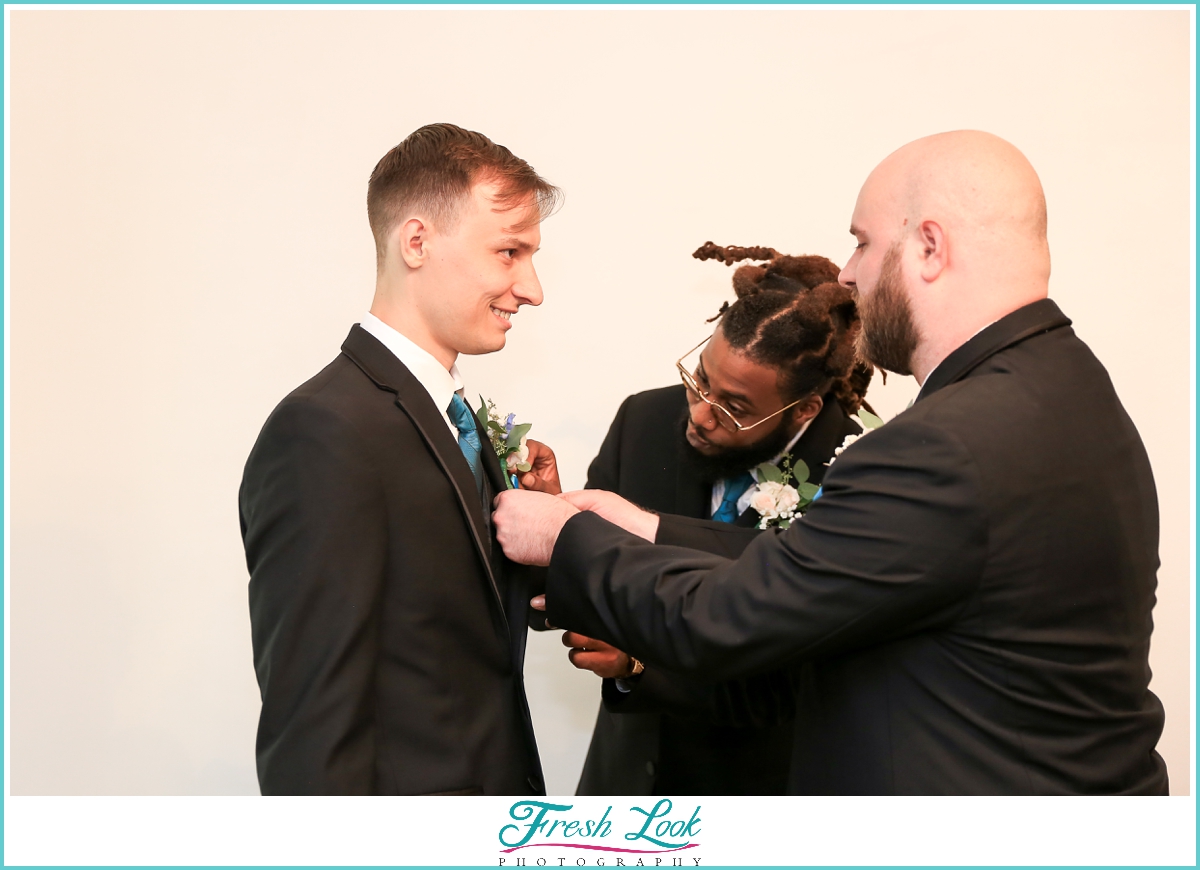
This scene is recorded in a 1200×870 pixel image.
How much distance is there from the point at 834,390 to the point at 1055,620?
5.38 ft

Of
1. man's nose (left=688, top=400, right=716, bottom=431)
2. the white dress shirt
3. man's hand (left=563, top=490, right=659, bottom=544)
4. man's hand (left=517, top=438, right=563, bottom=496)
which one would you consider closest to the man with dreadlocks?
man's nose (left=688, top=400, right=716, bottom=431)

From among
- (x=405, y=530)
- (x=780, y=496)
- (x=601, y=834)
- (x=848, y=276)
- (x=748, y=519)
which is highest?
(x=848, y=276)

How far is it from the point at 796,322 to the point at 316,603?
1960mm

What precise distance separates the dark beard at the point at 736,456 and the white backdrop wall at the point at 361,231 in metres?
0.87

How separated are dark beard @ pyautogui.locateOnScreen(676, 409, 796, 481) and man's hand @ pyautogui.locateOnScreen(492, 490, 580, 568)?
1.07 meters

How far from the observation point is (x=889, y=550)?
1.86 m

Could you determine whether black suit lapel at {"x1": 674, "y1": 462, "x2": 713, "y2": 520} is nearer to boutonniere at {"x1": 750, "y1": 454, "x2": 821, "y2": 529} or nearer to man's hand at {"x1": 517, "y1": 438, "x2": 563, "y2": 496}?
boutonniere at {"x1": 750, "y1": 454, "x2": 821, "y2": 529}

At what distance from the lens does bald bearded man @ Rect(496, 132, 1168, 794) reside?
6.09 ft

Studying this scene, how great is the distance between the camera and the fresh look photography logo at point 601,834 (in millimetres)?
2123

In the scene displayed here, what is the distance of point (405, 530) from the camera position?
195cm

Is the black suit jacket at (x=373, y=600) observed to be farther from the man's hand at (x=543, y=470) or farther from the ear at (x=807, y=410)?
the ear at (x=807, y=410)

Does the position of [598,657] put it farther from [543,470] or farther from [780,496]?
[780,496]

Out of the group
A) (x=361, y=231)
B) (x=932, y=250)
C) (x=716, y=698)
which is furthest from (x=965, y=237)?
(x=361, y=231)

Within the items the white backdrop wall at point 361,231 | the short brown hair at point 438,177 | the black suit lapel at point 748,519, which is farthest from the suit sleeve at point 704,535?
the white backdrop wall at point 361,231
